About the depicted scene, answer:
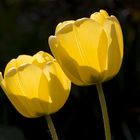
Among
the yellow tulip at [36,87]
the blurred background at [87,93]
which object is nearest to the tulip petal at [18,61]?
the yellow tulip at [36,87]

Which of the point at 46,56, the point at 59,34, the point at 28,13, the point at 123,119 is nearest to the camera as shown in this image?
the point at 59,34

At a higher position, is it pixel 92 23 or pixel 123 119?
pixel 92 23

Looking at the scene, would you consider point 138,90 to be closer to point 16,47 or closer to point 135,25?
point 135,25

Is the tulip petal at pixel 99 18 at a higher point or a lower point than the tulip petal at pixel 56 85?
higher

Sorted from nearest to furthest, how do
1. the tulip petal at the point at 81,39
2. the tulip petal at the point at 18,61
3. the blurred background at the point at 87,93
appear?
the tulip petal at the point at 81,39
the tulip petal at the point at 18,61
the blurred background at the point at 87,93

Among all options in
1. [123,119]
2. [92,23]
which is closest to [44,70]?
[92,23]

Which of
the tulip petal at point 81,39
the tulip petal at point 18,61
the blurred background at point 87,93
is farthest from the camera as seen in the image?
the blurred background at point 87,93

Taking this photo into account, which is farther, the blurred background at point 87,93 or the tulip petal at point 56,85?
the blurred background at point 87,93

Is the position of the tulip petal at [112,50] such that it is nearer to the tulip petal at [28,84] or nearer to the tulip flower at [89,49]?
the tulip flower at [89,49]
